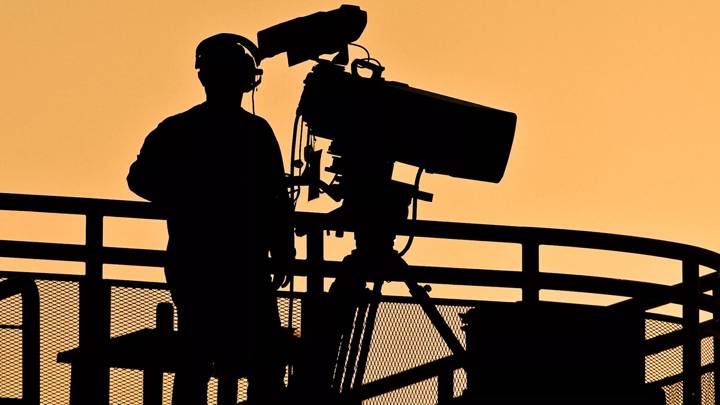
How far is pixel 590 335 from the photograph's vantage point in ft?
20.5

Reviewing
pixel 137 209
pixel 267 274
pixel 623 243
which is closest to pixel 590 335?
pixel 267 274

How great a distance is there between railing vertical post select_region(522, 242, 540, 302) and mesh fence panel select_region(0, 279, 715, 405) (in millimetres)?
298

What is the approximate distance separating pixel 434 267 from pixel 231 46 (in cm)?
164

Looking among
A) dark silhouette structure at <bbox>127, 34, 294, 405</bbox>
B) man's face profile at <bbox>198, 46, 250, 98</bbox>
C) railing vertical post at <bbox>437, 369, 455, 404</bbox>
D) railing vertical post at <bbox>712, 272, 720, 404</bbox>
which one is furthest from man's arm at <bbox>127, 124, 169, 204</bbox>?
railing vertical post at <bbox>712, 272, 720, 404</bbox>

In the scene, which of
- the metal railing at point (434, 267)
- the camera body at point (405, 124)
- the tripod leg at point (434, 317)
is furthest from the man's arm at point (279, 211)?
the tripod leg at point (434, 317)

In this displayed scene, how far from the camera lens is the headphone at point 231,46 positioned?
665 centimetres

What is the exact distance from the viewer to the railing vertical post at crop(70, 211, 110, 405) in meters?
7.61

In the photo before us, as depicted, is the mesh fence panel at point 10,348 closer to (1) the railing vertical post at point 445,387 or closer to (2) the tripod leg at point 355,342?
(2) the tripod leg at point 355,342

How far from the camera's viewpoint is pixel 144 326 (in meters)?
7.78

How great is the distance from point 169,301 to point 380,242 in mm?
997

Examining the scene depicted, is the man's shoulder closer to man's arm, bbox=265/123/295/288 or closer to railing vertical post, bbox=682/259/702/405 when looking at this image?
man's arm, bbox=265/123/295/288

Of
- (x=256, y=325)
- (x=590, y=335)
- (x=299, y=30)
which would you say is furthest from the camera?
(x=299, y=30)

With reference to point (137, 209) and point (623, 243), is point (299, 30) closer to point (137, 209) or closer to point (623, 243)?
point (137, 209)

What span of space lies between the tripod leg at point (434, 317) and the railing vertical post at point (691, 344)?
1017 millimetres
